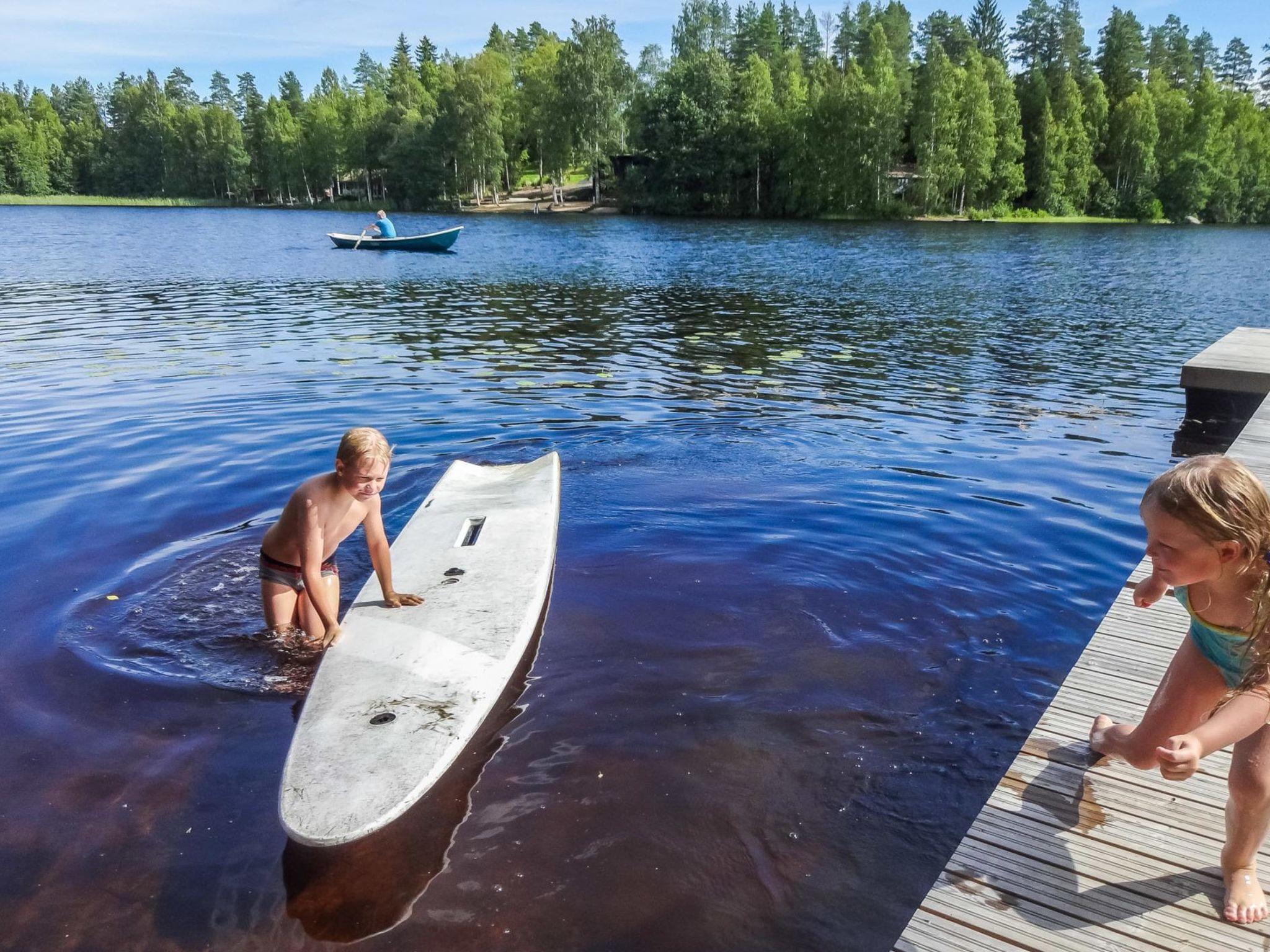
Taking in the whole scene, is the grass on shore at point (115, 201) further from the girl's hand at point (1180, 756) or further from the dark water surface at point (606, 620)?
the girl's hand at point (1180, 756)

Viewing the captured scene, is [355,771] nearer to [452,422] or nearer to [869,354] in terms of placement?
[452,422]

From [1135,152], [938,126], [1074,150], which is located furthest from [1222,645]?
[1135,152]

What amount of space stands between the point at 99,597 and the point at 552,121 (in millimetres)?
76717

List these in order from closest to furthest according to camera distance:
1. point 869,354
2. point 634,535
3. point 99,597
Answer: point 99,597
point 634,535
point 869,354

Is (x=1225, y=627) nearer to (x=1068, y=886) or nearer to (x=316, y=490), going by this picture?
(x=1068, y=886)

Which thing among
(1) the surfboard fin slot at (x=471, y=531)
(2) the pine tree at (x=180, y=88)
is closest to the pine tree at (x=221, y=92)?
(2) the pine tree at (x=180, y=88)

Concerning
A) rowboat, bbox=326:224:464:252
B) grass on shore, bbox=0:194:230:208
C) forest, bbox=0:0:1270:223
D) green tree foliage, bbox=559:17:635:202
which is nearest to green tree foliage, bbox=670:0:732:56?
forest, bbox=0:0:1270:223

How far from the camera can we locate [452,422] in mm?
11414

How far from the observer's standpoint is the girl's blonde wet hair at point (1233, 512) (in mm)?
2504

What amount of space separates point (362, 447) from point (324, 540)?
2.74 ft

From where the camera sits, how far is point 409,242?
37.5 m

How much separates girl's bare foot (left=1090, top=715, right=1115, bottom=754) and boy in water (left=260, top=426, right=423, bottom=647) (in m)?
3.63

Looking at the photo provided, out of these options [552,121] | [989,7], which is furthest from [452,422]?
[989,7]

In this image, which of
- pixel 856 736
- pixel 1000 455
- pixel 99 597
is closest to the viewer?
pixel 856 736
